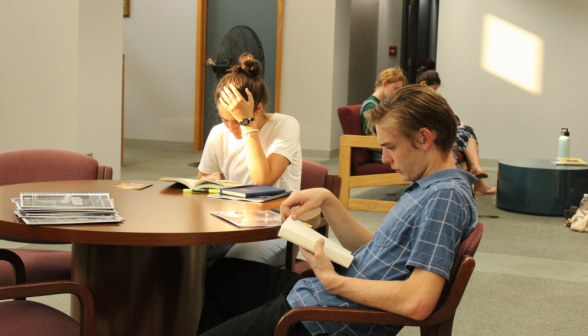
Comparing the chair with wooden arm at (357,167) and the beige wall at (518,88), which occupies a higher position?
the beige wall at (518,88)

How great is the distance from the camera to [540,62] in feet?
23.5

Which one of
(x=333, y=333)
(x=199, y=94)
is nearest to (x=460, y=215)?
(x=333, y=333)

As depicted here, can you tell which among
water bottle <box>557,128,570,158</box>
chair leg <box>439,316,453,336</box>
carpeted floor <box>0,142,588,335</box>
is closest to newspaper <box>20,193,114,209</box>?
chair leg <box>439,316,453,336</box>

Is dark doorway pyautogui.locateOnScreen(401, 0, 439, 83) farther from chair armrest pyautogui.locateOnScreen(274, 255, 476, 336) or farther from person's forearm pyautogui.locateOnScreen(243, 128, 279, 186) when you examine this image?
chair armrest pyautogui.locateOnScreen(274, 255, 476, 336)

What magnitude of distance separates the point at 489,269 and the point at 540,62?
190 inches


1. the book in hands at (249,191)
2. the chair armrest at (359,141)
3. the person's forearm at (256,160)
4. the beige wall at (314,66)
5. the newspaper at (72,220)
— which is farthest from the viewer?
the beige wall at (314,66)

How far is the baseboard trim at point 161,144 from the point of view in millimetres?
8258

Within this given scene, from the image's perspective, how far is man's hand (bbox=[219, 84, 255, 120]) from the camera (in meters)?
2.25

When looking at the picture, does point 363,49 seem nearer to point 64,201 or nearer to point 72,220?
point 64,201

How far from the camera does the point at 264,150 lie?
240 centimetres

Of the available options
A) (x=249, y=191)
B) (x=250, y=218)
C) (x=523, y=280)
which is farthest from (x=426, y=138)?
(x=523, y=280)

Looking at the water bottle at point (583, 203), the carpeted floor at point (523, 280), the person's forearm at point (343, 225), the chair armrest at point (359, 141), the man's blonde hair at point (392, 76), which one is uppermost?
the man's blonde hair at point (392, 76)

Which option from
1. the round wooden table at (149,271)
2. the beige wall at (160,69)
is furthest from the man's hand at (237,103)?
the beige wall at (160,69)

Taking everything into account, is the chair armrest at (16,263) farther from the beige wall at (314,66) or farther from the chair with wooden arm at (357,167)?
the beige wall at (314,66)
